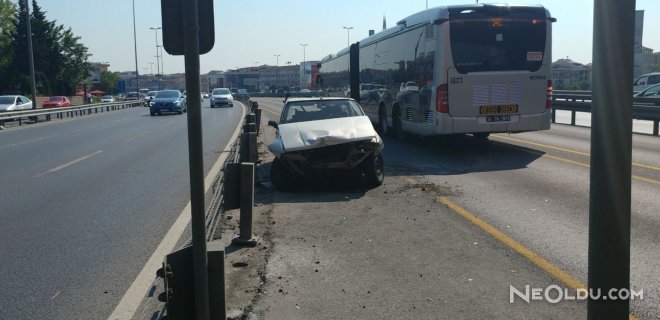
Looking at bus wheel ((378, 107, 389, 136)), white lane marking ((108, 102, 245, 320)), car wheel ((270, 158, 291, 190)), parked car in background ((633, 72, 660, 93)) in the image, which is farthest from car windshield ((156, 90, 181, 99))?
white lane marking ((108, 102, 245, 320))

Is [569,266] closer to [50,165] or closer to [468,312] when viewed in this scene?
[468,312]

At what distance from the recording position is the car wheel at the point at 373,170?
34.3 ft

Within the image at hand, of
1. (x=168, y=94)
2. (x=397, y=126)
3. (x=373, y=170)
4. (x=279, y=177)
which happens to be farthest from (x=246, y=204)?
(x=168, y=94)

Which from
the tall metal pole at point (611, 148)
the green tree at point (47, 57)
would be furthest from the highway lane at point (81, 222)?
the green tree at point (47, 57)

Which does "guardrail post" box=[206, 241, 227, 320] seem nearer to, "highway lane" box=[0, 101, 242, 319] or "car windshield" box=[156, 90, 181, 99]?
"highway lane" box=[0, 101, 242, 319]

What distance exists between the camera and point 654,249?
6.47m

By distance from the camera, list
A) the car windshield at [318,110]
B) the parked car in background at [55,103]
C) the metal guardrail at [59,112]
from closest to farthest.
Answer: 1. the car windshield at [318,110]
2. the metal guardrail at [59,112]
3. the parked car in background at [55,103]

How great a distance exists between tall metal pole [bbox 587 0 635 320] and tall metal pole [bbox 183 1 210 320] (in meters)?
2.28

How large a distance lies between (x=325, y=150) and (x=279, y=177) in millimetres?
947

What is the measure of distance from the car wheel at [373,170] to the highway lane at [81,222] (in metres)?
2.82

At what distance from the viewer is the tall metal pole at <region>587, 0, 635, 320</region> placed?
250 cm

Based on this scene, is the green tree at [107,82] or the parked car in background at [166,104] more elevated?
the green tree at [107,82]

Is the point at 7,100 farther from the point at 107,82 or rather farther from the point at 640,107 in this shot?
the point at 107,82

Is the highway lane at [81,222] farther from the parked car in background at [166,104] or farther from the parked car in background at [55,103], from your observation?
the parked car in background at [55,103]
